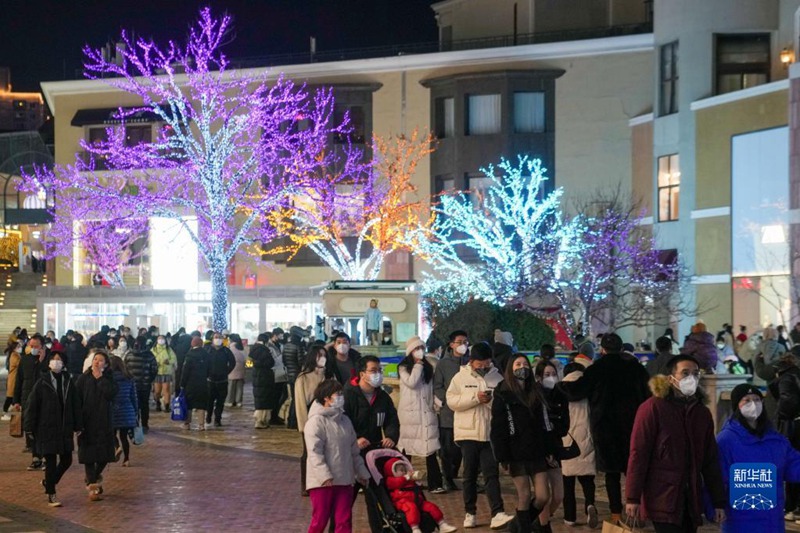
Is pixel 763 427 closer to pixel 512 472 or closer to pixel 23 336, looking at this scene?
pixel 512 472

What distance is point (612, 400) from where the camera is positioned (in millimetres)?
12156

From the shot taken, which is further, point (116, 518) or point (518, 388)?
point (116, 518)

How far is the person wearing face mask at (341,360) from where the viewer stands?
16688 millimetres

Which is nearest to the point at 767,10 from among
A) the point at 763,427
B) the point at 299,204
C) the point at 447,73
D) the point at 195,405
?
the point at 447,73

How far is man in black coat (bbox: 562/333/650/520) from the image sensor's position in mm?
12125

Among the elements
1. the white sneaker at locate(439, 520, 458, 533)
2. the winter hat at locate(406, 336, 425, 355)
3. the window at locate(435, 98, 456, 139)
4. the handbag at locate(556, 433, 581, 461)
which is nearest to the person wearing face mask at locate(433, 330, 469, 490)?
the winter hat at locate(406, 336, 425, 355)

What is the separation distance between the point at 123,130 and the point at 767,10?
85.9ft

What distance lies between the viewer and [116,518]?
13727 mm

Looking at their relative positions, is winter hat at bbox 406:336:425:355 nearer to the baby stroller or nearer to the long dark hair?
the long dark hair

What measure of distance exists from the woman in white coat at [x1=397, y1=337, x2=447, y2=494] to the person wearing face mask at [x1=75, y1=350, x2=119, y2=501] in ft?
10.7

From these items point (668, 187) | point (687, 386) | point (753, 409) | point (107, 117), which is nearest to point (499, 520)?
point (687, 386)

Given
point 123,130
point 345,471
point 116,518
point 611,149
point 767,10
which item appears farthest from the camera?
point 123,130

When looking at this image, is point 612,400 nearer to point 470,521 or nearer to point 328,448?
point 470,521

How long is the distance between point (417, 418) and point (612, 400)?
2962 mm
